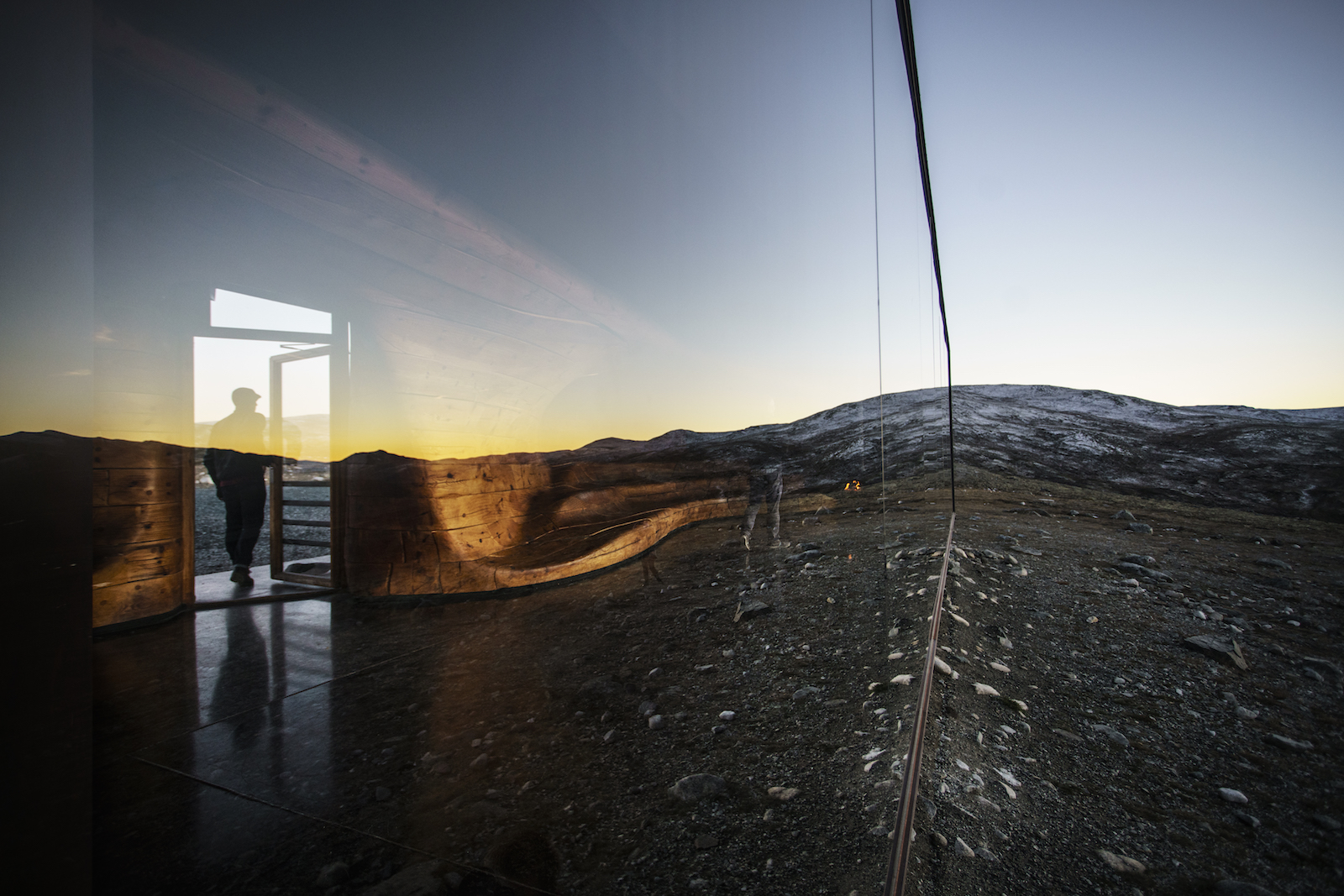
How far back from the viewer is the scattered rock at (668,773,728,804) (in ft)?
2.21

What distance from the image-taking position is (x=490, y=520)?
683 mm

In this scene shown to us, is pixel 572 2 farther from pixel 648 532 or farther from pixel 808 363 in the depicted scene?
pixel 648 532

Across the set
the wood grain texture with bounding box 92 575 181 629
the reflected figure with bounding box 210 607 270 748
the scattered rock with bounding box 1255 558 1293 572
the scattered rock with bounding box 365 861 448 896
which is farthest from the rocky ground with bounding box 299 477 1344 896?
the scattered rock with bounding box 1255 558 1293 572

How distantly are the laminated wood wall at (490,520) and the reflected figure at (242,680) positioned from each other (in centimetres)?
11

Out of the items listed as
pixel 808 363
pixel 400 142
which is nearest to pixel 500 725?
pixel 400 142

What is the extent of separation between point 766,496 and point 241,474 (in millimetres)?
865

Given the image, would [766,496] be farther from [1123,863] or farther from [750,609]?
[1123,863]

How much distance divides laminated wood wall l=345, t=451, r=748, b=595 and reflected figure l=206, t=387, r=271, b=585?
9 cm

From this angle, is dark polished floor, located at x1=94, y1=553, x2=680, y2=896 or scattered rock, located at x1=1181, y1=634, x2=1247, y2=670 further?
scattered rock, located at x1=1181, y1=634, x2=1247, y2=670

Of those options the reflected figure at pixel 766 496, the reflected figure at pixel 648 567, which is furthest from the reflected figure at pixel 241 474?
the reflected figure at pixel 766 496

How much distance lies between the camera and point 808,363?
3.55 ft

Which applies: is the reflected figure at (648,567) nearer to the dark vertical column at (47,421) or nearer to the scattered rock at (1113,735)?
the dark vertical column at (47,421)

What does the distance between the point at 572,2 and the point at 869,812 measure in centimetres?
133

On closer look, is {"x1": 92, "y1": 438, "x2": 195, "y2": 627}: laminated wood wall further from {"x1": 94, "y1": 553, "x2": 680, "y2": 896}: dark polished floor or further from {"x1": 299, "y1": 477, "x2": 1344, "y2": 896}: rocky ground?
{"x1": 299, "y1": 477, "x2": 1344, "y2": 896}: rocky ground
